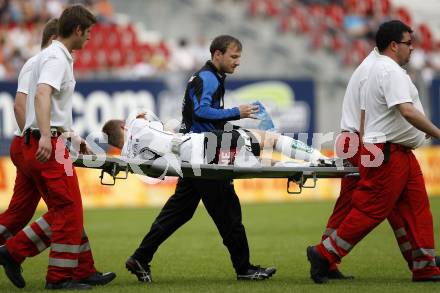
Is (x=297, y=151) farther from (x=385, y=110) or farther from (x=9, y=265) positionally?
(x=9, y=265)

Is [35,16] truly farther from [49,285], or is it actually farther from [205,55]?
[49,285]

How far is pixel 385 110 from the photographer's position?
848cm

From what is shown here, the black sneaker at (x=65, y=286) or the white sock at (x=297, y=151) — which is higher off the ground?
the white sock at (x=297, y=151)

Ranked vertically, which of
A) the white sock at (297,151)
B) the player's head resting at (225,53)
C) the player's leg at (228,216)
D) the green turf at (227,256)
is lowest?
the green turf at (227,256)

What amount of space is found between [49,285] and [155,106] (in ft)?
43.4

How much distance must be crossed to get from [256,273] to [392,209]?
1378 mm

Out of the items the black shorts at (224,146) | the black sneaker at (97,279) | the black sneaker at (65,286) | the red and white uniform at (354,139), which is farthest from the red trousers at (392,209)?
the black sneaker at (65,286)

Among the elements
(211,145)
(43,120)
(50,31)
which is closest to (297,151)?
(211,145)

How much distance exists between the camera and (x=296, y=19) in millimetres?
26500

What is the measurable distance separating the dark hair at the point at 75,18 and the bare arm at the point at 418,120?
8.79 ft

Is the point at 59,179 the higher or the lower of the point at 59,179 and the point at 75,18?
the lower

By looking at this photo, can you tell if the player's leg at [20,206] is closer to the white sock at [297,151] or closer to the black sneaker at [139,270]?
the black sneaker at [139,270]

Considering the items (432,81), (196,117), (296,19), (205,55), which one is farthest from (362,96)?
(296,19)

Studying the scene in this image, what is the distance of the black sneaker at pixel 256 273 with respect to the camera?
29.8 feet
